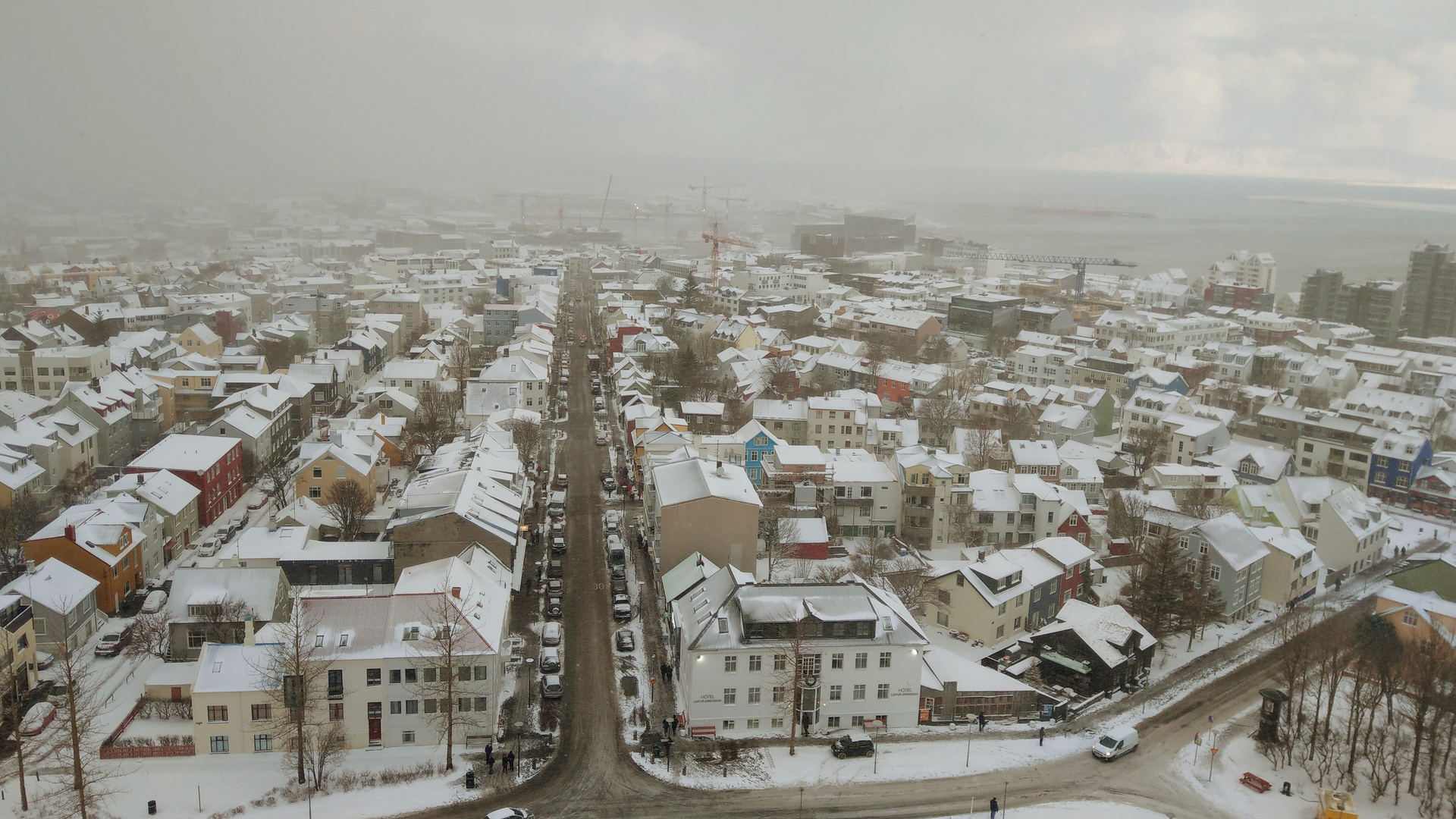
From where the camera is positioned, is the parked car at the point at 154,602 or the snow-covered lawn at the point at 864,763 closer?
the snow-covered lawn at the point at 864,763

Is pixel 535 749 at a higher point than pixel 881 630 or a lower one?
lower

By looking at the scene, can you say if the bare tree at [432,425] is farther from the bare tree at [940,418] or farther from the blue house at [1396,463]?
Answer: the blue house at [1396,463]

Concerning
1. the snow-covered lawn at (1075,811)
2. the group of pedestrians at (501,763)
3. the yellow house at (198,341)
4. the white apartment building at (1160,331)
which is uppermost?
the white apartment building at (1160,331)

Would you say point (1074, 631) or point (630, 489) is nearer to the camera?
point (1074, 631)

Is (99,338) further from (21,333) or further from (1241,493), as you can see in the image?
(1241,493)

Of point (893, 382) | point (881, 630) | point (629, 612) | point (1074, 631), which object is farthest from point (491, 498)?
point (893, 382)

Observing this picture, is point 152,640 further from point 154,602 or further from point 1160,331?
point 1160,331

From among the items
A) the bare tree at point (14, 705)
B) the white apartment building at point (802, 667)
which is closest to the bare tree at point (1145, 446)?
the white apartment building at point (802, 667)

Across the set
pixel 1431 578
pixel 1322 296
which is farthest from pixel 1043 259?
pixel 1431 578
